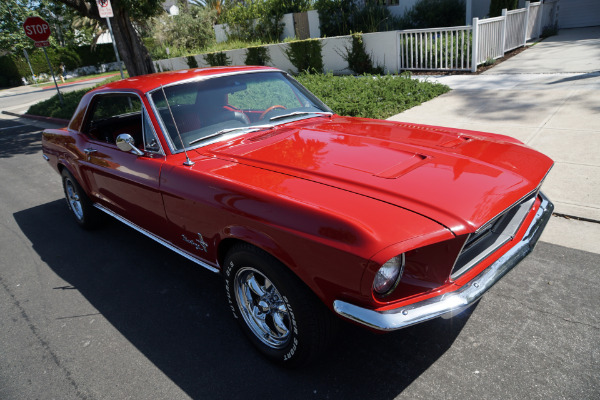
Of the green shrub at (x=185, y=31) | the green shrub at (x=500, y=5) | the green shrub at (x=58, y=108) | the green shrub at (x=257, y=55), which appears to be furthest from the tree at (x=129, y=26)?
the green shrub at (x=185, y=31)

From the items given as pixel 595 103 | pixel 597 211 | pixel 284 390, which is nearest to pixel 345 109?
pixel 595 103

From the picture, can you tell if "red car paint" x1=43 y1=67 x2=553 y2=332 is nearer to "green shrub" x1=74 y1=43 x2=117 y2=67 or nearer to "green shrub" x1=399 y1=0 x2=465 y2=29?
"green shrub" x1=399 y1=0 x2=465 y2=29

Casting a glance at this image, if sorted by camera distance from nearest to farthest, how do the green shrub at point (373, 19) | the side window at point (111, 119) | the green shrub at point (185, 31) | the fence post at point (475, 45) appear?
the side window at point (111, 119), the fence post at point (475, 45), the green shrub at point (373, 19), the green shrub at point (185, 31)

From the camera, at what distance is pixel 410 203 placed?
2127 mm

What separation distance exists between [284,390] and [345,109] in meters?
6.29

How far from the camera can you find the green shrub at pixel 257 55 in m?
A: 16.6

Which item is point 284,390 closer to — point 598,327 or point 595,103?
point 598,327

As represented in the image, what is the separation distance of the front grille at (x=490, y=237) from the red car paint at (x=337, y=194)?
41mm

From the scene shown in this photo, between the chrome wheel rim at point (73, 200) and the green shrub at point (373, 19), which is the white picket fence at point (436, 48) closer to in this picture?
the green shrub at point (373, 19)

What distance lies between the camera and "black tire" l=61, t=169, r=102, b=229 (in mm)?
4537

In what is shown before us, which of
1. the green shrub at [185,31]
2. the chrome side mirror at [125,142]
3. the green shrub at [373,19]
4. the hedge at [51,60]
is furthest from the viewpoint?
the hedge at [51,60]

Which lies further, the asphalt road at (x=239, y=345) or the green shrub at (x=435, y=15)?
the green shrub at (x=435, y=15)

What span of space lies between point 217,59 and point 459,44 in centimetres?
1074

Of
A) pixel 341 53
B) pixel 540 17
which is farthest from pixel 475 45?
pixel 540 17
